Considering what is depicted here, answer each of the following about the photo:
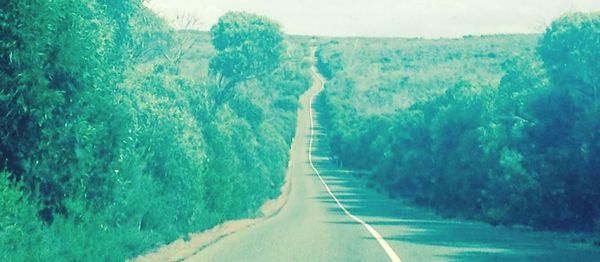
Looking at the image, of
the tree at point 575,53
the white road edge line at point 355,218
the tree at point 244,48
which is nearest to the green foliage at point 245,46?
the tree at point 244,48

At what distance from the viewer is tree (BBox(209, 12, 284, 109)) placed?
6438 cm

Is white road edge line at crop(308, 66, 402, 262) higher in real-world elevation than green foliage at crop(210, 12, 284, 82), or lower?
lower

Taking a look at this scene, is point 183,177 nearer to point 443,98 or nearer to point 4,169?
point 4,169

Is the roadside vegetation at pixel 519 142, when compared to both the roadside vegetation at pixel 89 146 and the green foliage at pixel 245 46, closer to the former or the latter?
the roadside vegetation at pixel 89 146

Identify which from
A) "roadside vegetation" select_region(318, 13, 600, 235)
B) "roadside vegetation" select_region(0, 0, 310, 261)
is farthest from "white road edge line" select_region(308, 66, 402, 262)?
"roadside vegetation" select_region(318, 13, 600, 235)

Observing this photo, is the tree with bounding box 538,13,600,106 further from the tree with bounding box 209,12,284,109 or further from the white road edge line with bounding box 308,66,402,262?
the tree with bounding box 209,12,284,109

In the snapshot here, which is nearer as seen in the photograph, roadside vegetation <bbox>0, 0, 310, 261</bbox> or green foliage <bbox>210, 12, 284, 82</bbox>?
roadside vegetation <bbox>0, 0, 310, 261</bbox>

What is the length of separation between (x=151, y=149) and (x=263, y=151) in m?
37.2

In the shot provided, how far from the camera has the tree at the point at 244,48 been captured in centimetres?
6438

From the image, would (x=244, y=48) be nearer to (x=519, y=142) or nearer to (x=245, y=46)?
(x=245, y=46)

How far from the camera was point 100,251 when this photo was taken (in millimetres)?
17438

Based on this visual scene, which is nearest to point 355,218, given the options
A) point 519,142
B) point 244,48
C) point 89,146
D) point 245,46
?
point 519,142

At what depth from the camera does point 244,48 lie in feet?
214

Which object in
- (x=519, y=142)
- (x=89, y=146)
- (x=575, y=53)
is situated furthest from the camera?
(x=519, y=142)
